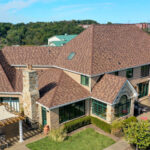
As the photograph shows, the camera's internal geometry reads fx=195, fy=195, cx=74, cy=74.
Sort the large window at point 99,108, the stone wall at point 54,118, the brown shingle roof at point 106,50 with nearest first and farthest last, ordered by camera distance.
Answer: the stone wall at point 54,118
the large window at point 99,108
the brown shingle roof at point 106,50

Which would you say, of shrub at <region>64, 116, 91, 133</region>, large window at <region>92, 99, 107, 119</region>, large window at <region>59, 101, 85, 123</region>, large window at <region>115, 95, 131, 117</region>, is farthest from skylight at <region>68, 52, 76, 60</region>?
large window at <region>115, 95, 131, 117</region>

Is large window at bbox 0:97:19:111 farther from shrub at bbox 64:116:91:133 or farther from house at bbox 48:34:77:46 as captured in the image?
house at bbox 48:34:77:46

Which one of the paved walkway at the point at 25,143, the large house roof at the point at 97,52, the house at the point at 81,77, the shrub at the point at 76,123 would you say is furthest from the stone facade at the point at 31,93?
the large house roof at the point at 97,52

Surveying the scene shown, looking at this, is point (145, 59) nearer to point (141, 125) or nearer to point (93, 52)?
point (93, 52)

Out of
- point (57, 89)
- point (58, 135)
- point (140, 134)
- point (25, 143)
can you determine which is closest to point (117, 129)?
point (140, 134)

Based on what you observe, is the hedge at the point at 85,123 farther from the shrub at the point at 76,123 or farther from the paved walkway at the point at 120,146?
the paved walkway at the point at 120,146
